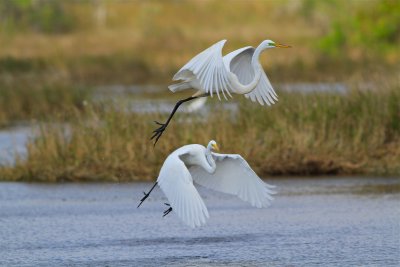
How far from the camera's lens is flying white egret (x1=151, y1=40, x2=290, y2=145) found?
8.67 meters

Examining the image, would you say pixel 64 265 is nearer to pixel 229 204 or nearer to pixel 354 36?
pixel 229 204

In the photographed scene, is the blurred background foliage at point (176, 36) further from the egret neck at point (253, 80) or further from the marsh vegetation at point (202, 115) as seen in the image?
the egret neck at point (253, 80)

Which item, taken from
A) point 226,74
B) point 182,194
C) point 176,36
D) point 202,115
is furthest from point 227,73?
point 176,36

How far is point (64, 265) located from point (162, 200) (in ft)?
12.4

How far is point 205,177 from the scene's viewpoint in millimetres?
8836

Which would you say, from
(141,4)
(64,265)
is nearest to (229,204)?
(64,265)

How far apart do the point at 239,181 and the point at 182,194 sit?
0.84 meters

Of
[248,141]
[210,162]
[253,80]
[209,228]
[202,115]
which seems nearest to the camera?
[210,162]

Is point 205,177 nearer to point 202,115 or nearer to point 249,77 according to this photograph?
point 249,77

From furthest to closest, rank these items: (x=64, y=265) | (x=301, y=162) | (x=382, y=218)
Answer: (x=301, y=162) → (x=382, y=218) → (x=64, y=265)

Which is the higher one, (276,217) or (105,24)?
(105,24)

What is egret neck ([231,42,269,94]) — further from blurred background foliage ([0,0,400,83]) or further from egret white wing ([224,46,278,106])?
blurred background foliage ([0,0,400,83])

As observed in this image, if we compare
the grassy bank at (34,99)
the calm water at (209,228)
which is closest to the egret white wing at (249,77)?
the calm water at (209,228)

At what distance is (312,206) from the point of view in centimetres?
1125
